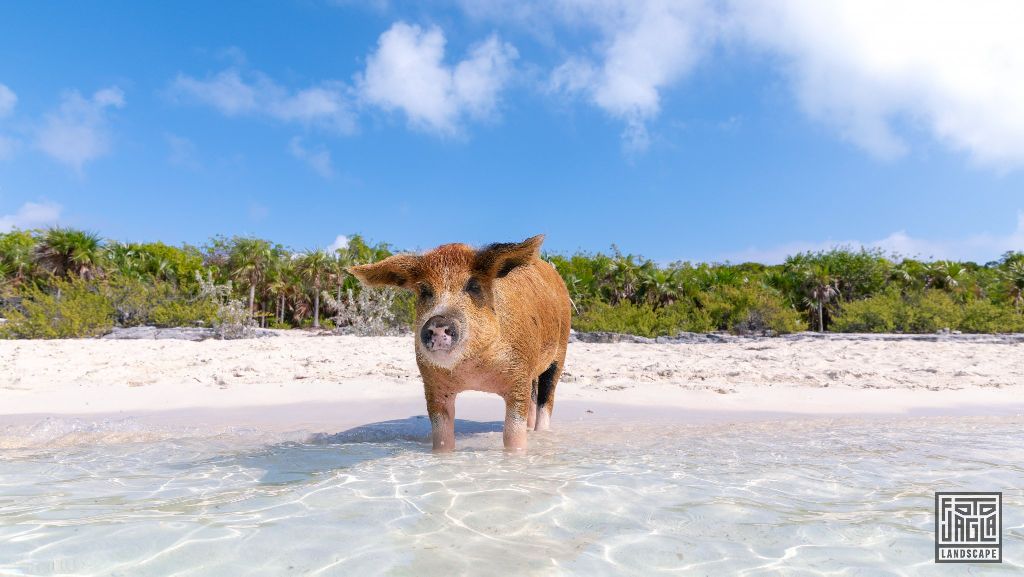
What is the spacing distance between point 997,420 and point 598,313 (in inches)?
775

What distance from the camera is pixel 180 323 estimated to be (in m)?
23.8

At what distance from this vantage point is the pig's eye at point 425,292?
4.84 meters

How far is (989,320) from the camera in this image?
26.2m

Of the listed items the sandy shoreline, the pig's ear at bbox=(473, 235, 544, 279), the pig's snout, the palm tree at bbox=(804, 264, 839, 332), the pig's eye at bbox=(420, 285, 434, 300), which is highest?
the palm tree at bbox=(804, 264, 839, 332)

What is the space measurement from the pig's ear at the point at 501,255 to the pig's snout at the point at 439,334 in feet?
2.16

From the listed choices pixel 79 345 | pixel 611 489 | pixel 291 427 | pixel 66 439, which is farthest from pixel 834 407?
pixel 79 345

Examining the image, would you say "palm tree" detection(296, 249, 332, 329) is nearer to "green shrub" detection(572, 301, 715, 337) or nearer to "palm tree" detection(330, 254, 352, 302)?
"palm tree" detection(330, 254, 352, 302)

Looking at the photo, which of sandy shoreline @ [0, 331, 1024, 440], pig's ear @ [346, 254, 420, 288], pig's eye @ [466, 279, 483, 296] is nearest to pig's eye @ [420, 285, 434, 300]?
pig's ear @ [346, 254, 420, 288]

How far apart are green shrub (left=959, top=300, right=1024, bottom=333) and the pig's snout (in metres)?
29.6

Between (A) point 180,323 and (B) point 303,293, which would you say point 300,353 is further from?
(B) point 303,293

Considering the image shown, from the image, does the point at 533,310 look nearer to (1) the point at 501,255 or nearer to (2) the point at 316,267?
(1) the point at 501,255

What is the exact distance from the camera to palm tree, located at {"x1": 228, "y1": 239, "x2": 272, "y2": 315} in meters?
41.9

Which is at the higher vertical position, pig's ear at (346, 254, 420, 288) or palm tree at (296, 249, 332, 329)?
palm tree at (296, 249, 332, 329)

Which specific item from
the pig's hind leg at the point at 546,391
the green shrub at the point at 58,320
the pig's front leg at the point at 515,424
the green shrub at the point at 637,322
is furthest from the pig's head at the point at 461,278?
the green shrub at the point at 637,322
